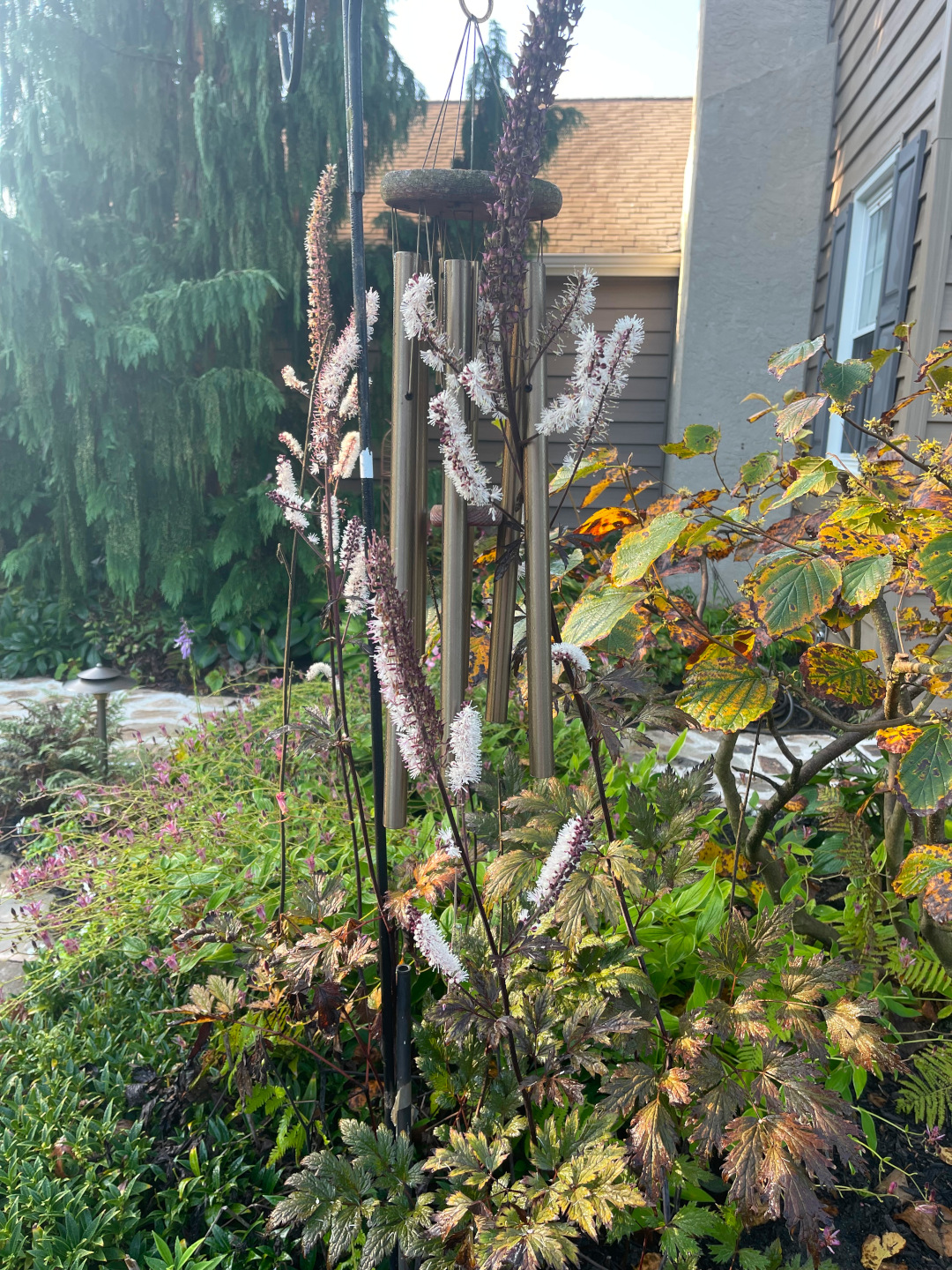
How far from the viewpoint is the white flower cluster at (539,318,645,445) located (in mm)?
1187

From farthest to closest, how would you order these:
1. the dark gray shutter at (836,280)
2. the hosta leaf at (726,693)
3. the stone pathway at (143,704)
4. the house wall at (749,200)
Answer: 1. the house wall at (749,200)
2. the dark gray shutter at (836,280)
3. the stone pathway at (143,704)
4. the hosta leaf at (726,693)

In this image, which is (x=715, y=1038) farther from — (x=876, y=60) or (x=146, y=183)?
(x=146, y=183)

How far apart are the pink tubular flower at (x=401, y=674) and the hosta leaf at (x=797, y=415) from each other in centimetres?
90

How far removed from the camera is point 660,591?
1583mm

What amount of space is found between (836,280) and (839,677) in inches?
159

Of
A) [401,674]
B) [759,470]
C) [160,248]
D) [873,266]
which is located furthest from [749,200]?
[401,674]

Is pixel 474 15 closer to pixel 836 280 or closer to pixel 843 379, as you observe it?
pixel 843 379

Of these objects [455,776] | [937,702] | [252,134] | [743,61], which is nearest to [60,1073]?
[455,776]

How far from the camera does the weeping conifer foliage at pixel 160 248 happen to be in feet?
16.3

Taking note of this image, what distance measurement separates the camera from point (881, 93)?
13.5ft

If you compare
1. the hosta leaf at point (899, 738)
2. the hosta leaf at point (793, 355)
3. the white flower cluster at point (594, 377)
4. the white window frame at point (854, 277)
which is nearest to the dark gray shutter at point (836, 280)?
the white window frame at point (854, 277)

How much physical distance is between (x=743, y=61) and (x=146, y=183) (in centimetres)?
392

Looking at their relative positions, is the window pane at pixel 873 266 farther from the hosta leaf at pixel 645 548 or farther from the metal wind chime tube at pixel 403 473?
the metal wind chime tube at pixel 403 473

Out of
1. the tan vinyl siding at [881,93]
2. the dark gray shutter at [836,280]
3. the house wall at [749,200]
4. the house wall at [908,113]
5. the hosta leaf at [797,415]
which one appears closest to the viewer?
the hosta leaf at [797,415]
